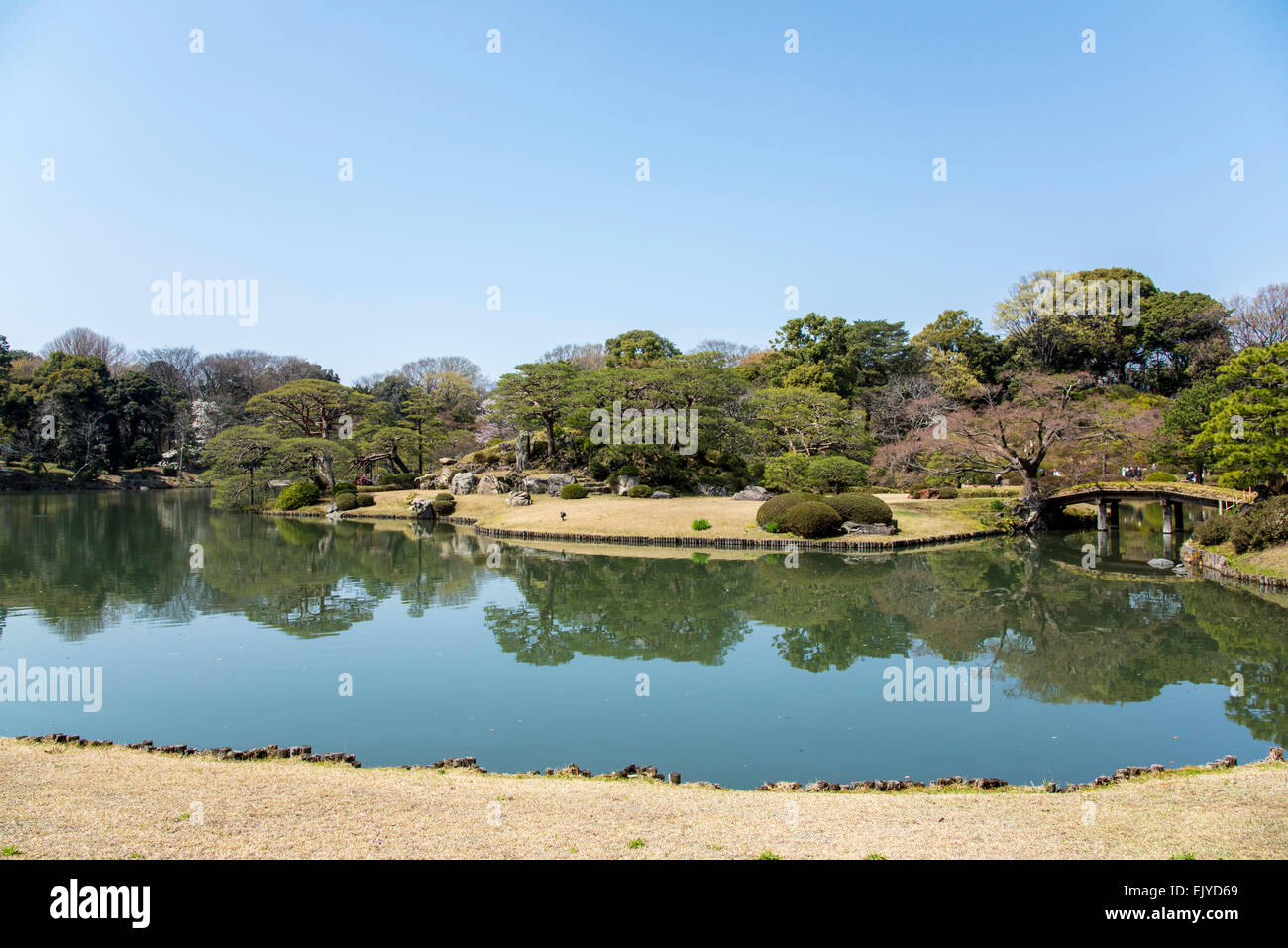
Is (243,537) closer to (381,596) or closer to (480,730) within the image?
(381,596)

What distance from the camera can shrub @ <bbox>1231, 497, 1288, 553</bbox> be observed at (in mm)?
19062

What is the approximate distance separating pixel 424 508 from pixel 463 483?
3107 millimetres

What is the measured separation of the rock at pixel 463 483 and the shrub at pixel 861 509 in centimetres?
1963

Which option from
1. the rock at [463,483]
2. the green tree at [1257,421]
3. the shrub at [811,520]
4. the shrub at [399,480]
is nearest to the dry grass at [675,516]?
the shrub at [811,520]

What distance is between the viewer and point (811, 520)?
2616 cm

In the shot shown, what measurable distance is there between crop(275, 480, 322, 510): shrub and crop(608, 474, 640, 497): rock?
655 inches

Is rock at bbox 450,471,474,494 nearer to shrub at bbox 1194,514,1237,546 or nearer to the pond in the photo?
the pond

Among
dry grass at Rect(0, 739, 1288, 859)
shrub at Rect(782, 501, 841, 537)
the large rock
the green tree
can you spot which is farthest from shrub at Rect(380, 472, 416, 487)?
dry grass at Rect(0, 739, 1288, 859)

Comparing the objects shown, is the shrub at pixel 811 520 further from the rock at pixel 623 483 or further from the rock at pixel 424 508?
the rock at pixel 424 508

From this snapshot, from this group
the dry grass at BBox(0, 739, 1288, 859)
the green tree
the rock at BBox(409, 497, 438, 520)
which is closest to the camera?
the dry grass at BBox(0, 739, 1288, 859)

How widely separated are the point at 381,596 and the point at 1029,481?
79.2ft

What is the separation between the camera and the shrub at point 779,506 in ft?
88.9

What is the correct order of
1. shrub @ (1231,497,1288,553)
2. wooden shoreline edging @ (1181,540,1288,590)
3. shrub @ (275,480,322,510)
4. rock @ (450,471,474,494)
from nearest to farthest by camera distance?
wooden shoreline edging @ (1181,540,1288,590)
shrub @ (1231,497,1288,553)
rock @ (450,471,474,494)
shrub @ (275,480,322,510)

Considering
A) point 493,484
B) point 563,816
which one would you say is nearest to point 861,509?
point 493,484
